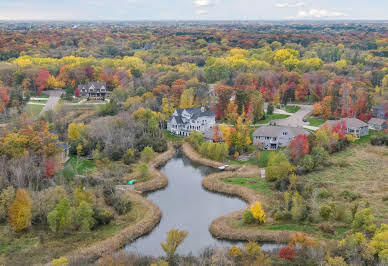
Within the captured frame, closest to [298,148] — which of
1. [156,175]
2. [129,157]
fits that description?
[156,175]

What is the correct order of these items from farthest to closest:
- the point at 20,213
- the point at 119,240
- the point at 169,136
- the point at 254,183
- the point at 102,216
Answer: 1. the point at 169,136
2. the point at 254,183
3. the point at 102,216
4. the point at 20,213
5. the point at 119,240

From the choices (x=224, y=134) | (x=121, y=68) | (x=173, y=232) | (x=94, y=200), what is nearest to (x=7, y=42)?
(x=121, y=68)

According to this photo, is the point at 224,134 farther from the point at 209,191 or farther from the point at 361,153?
the point at 361,153

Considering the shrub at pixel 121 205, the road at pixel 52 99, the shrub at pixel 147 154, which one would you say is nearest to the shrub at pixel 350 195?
the shrub at pixel 121 205

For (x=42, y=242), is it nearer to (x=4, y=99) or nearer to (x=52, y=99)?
(x=4, y=99)

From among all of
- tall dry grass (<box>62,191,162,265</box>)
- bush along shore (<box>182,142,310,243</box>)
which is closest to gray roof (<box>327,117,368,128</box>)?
bush along shore (<box>182,142,310,243</box>)

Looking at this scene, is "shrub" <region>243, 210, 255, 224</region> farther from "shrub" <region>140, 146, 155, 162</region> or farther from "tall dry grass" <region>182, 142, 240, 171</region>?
"shrub" <region>140, 146, 155, 162</region>
